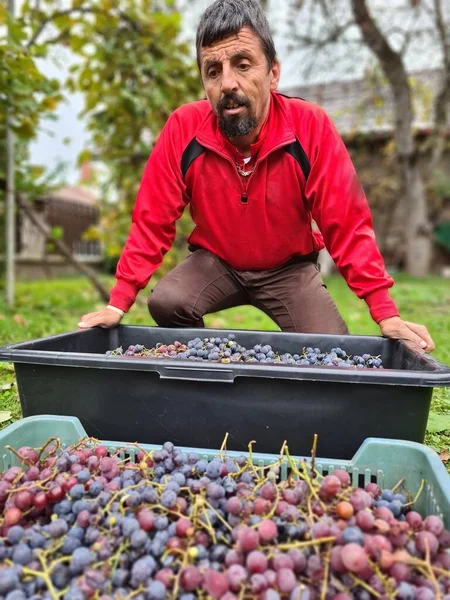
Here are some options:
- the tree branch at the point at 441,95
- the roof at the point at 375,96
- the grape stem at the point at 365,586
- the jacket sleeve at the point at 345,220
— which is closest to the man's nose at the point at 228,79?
the jacket sleeve at the point at 345,220

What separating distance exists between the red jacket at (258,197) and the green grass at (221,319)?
0.76m

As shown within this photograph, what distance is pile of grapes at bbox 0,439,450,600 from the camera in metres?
0.99

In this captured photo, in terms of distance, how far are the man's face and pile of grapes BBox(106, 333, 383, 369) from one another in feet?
2.93

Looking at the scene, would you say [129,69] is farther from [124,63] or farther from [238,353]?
[238,353]

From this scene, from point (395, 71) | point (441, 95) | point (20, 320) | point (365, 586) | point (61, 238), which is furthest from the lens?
point (441, 95)

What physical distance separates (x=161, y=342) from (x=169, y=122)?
1.05 meters

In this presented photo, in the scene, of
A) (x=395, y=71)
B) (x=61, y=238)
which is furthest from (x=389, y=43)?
(x=61, y=238)

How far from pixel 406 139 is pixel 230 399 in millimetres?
10860

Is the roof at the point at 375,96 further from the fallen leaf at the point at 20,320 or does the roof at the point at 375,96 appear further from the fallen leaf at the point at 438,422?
the fallen leaf at the point at 438,422

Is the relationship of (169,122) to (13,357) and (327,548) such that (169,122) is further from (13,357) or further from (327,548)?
(327,548)

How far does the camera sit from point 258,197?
2.45m

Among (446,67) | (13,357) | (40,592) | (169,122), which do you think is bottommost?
(40,592)

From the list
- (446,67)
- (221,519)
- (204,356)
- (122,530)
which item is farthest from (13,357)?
(446,67)

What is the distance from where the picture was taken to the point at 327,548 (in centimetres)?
104
